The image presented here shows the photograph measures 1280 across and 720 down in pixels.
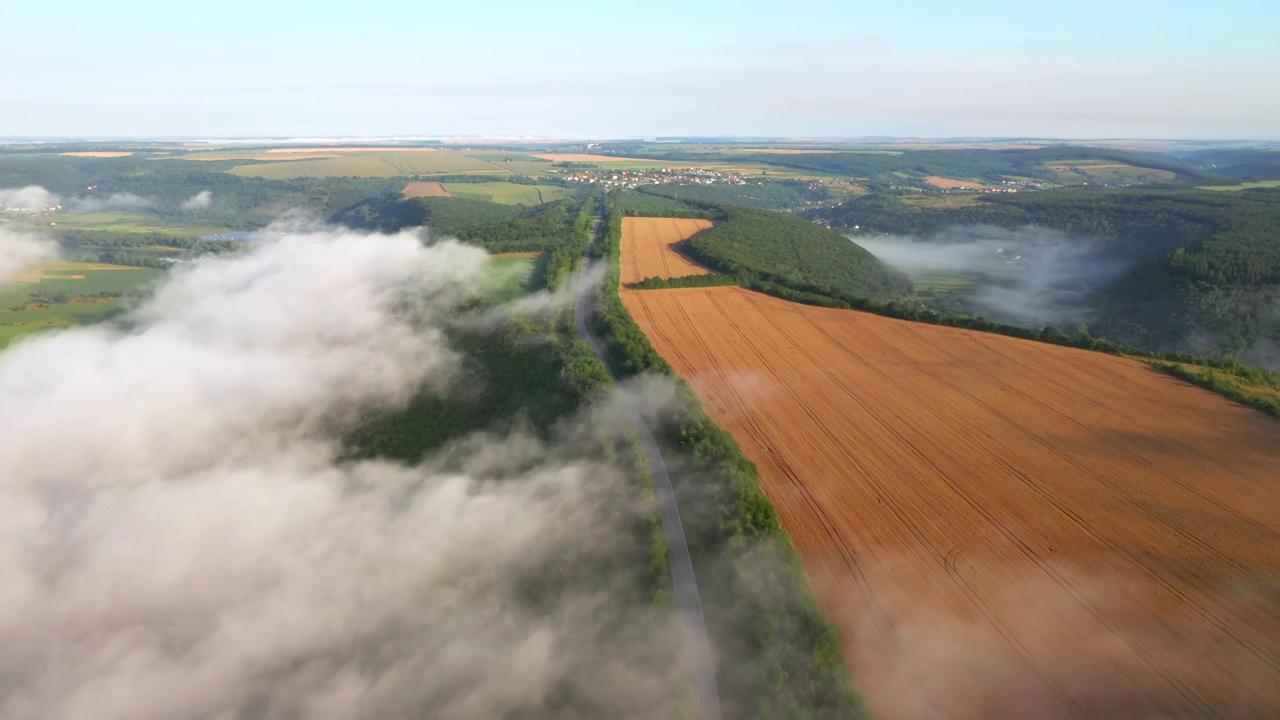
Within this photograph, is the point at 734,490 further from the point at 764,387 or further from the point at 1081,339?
the point at 1081,339

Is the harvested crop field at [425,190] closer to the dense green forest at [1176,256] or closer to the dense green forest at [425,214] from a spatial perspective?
the dense green forest at [425,214]

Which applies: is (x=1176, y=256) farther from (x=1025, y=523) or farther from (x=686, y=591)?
(x=686, y=591)

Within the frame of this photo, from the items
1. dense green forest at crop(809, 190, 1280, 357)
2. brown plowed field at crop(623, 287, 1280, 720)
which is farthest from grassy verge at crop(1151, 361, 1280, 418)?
dense green forest at crop(809, 190, 1280, 357)

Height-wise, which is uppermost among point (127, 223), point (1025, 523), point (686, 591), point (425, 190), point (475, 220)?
point (425, 190)

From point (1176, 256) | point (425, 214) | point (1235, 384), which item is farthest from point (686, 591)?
point (425, 214)

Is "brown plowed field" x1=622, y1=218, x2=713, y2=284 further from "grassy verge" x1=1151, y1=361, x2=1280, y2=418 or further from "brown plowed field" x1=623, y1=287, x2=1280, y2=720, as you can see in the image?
"grassy verge" x1=1151, y1=361, x2=1280, y2=418

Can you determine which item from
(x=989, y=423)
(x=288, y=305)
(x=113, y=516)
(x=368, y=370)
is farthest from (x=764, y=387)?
(x=288, y=305)
